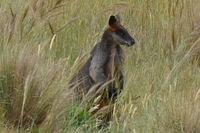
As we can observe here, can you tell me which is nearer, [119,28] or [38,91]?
[38,91]

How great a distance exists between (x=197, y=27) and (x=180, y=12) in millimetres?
635

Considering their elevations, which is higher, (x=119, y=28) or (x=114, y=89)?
(x=119, y=28)

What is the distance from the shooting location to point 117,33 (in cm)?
783

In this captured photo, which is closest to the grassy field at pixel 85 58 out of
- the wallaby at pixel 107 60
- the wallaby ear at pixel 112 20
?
the wallaby at pixel 107 60

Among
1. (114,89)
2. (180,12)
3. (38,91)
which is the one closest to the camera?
(38,91)

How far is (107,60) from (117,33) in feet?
0.94

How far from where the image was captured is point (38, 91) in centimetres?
616

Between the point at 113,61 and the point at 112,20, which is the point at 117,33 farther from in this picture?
the point at 113,61

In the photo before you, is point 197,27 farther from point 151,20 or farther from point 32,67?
point 32,67

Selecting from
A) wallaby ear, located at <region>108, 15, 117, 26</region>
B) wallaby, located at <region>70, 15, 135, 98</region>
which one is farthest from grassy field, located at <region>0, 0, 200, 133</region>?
wallaby ear, located at <region>108, 15, 117, 26</region>

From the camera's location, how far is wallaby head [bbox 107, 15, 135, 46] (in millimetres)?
7723

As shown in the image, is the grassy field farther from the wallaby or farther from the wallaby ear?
the wallaby ear

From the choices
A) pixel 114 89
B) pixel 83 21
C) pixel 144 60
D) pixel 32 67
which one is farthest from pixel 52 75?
pixel 83 21

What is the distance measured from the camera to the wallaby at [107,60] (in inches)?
301
